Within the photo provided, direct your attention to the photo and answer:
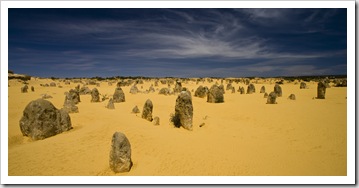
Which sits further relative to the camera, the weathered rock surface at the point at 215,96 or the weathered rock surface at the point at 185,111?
the weathered rock surface at the point at 215,96

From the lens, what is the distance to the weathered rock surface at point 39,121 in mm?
10391

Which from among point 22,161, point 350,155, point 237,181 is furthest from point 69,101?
point 350,155

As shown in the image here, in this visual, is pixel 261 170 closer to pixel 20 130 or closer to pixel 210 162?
pixel 210 162

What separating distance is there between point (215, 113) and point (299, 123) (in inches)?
211

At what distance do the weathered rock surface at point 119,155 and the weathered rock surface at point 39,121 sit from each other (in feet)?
14.0

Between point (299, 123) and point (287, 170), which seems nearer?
point (287, 170)

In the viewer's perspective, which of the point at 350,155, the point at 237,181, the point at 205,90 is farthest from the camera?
the point at 205,90

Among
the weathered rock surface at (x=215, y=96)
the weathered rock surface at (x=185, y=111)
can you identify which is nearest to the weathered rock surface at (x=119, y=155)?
the weathered rock surface at (x=185, y=111)

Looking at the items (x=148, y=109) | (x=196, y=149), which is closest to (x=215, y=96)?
(x=148, y=109)

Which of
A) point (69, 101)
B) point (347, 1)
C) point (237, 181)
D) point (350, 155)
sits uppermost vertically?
Result: point (347, 1)

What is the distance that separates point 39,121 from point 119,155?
4.67 metres

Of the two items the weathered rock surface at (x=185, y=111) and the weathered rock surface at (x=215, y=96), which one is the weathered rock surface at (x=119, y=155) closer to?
the weathered rock surface at (x=185, y=111)

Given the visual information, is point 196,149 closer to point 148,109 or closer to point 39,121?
point 148,109

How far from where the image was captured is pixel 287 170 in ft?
26.2
